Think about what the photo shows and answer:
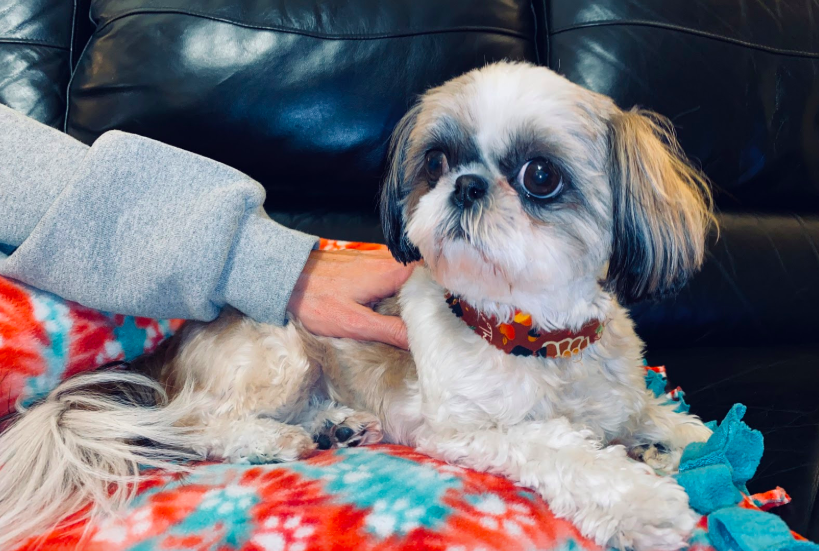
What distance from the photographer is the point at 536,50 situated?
185 cm

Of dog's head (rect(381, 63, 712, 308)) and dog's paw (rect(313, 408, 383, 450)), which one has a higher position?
dog's head (rect(381, 63, 712, 308))

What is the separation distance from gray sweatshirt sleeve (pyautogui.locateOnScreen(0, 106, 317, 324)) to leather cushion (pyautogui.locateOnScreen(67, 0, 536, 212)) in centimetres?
48

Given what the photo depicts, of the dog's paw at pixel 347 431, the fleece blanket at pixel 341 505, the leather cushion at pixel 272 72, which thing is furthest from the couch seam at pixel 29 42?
the dog's paw at pixel 347 431

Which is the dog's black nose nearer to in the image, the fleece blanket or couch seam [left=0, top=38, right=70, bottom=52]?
the fleece blanket

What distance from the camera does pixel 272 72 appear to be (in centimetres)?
163

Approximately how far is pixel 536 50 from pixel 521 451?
52.8 inches

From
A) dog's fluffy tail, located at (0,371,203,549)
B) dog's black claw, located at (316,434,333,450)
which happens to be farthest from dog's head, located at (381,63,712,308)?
dog's fluffy tail, located at (0,371,203,549)

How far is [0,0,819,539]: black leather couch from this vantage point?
162cm

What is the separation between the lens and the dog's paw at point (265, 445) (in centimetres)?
114

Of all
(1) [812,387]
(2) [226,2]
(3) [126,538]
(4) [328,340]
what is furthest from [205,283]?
(1) [812,387]

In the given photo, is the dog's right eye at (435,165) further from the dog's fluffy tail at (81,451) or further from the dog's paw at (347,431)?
the dog's fluffy tail at (81,451)

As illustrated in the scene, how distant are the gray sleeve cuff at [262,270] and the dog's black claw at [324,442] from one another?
270mm

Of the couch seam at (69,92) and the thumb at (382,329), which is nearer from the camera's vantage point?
the thumb at (382,329)

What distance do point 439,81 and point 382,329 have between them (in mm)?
799
